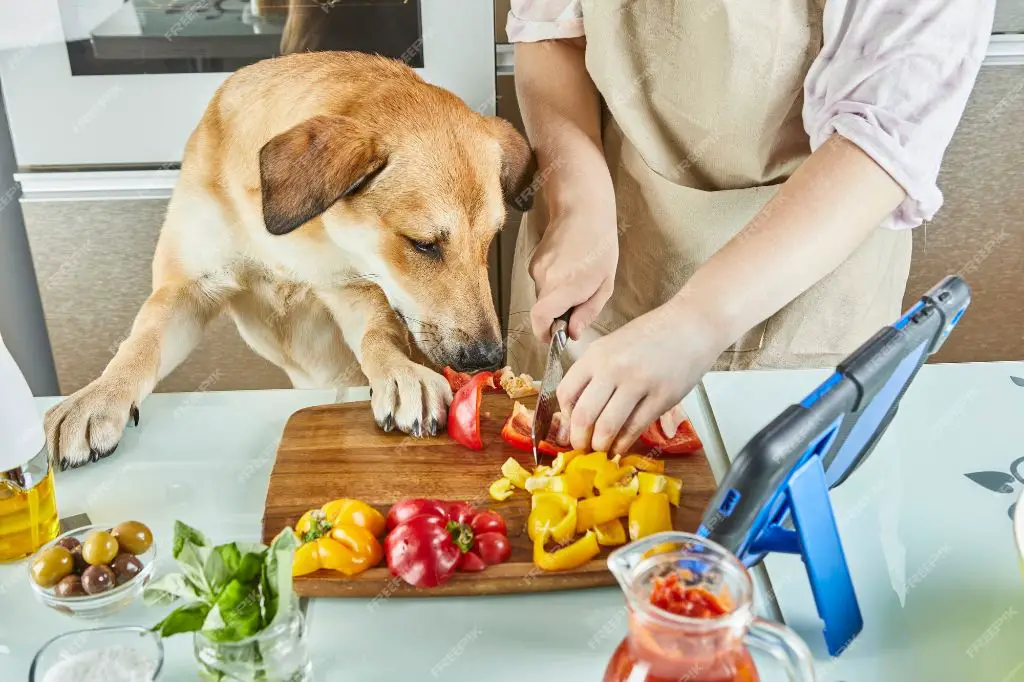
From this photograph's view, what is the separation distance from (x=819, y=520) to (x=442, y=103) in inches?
29.6

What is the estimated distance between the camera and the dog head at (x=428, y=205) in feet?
3.56

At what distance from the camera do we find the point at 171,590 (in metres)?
0.58

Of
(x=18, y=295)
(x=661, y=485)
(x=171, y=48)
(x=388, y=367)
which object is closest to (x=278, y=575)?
(x=661, y=485)

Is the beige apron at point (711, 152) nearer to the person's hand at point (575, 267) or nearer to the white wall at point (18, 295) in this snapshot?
the person's hand at point (575, 267)

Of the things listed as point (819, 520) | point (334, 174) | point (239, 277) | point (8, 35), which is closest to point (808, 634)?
point (819, 520)

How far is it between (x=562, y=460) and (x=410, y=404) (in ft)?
0.64

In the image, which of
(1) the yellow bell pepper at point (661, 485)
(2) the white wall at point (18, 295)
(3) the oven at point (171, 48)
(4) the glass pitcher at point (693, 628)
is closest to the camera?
(4) the glass pitcher at point (693, 628)

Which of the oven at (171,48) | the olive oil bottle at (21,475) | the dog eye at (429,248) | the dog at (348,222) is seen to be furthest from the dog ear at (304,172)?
the oven at (171,48)

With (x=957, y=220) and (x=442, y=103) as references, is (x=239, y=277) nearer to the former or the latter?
(x=442, y=103)

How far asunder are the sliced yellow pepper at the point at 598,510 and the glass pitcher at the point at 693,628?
22cm

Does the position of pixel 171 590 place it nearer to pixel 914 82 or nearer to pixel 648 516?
pixel 648 516

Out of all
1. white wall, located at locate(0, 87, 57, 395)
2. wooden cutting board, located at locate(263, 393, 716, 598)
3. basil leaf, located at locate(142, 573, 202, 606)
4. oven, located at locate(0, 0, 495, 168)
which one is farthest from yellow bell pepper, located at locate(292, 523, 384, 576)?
white wall, located at locate(0, 87, 57, 395)

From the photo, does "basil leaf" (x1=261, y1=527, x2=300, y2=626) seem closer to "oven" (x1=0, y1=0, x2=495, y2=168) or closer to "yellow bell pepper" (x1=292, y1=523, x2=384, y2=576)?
"yellow bell pepper" (x1=292, y1=523, x2=384, y2=576)

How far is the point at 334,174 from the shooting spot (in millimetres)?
1021
